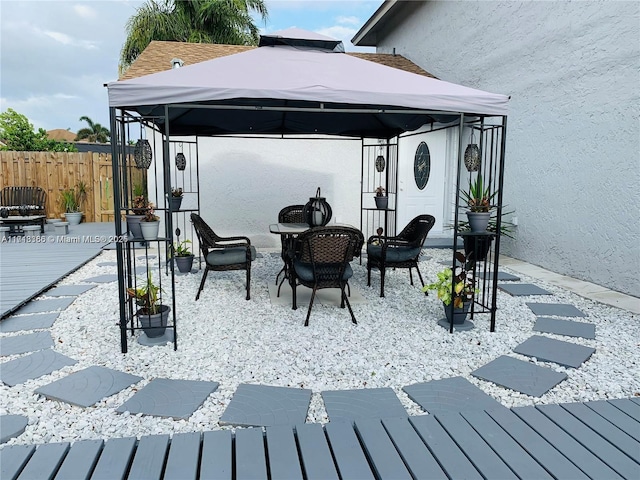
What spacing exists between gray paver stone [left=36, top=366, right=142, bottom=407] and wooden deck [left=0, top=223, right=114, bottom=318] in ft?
5.79

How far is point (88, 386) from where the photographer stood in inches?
104

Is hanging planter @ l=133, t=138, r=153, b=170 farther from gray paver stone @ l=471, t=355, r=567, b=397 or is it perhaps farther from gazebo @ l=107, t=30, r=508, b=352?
gray paver stone @ l=471, t=355, r=567, b=397

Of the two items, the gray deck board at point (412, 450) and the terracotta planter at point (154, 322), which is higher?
the terracotta planter at point (154, 322)

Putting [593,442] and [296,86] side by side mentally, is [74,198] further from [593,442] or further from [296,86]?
[593,442]

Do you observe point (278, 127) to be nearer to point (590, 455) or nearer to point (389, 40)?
point (590, 455)

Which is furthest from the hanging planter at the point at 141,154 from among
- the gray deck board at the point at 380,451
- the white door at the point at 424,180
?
the white door at the point at 424,180

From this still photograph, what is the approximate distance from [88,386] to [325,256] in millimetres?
2085

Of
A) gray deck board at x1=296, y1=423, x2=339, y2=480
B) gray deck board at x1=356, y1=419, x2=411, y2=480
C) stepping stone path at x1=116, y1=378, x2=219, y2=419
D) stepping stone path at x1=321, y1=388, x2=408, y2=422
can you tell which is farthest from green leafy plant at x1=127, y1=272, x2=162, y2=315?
gray deck board at x1=356, y1=419, x2=411, y2=480

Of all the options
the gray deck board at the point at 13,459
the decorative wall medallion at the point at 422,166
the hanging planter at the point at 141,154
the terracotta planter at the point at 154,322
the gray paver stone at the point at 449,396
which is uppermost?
the decorative wall medallion at the point at 422,166

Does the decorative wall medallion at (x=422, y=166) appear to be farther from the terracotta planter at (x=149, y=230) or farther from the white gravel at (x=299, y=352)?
the terracotta planter at (x=149, y=230)

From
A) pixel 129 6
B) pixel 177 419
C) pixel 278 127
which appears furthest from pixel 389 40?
pixel 177 419

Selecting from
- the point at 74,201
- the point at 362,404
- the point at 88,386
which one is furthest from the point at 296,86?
the point at 74,201

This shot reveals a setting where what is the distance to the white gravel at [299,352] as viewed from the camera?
2379 millimetres

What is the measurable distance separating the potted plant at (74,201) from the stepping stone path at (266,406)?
952cm
